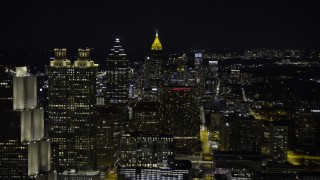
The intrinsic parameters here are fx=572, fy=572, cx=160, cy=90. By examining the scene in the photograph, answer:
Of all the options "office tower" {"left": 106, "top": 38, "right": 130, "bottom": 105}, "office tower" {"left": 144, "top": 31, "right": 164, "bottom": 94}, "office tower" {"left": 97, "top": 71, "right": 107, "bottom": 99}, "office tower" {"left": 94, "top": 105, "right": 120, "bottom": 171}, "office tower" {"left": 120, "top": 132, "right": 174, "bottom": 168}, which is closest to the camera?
"office tower" {"left": 120, "top": 132, "right": 174, "bottom": 168}

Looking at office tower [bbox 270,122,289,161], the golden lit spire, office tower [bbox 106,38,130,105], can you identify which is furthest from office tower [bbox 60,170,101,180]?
the golden lit spire

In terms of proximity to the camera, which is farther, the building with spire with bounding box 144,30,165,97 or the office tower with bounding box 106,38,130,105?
the building with spire with bounding box 144,30,165,97

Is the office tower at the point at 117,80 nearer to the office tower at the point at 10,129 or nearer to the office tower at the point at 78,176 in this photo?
the office tower at the point at 78,176

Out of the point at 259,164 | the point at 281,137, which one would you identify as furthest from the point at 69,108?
the point at 281,137

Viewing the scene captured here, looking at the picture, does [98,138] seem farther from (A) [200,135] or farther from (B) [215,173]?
(A) [200,135]

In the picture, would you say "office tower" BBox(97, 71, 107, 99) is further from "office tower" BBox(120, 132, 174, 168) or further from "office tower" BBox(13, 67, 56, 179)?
"office tower" BBox(13, 67, 56, 179)

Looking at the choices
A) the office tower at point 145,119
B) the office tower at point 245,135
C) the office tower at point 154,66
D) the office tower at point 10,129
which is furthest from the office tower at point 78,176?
the office tower at point 154,66

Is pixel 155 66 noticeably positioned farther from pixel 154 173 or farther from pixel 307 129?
pixel 154 173
